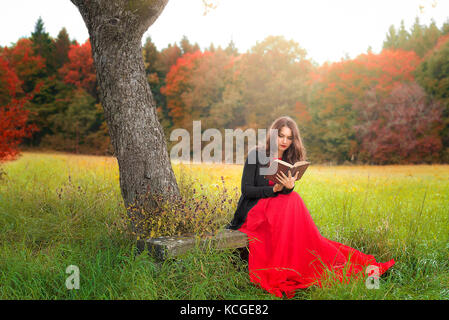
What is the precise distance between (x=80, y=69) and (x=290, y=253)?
24.1m

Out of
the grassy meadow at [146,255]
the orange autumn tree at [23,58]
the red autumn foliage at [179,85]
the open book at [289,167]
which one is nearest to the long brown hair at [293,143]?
the open book at [289,167]

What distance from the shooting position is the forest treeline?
19.8 meters

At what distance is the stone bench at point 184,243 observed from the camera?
3074 mm

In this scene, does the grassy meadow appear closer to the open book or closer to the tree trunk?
the tree trunk

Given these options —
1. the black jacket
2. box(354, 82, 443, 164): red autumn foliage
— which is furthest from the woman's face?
box(354, 82, 443, 164): red autumn foliage

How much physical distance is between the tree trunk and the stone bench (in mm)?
660

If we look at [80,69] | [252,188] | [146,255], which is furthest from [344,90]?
[146,255]

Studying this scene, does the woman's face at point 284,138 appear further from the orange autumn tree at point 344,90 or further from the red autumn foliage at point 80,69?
the red autumn foliage at point 80,69

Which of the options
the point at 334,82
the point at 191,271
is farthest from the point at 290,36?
the point at 191,271

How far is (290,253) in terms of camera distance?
3.42 metres
